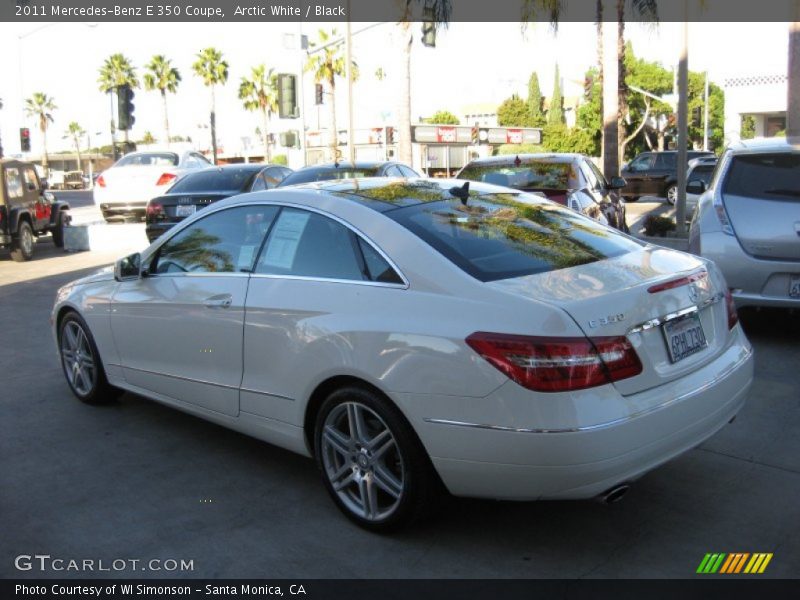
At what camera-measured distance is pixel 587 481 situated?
330cm

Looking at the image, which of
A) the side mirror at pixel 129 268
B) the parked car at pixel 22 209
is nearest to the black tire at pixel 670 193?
the parked car at pixel 22 209

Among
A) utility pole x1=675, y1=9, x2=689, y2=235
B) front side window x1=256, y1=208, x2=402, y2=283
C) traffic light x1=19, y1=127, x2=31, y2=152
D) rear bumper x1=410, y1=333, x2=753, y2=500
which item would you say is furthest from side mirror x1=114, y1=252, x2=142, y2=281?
traffic light x1=19, y1=127, x2=31, y2=152

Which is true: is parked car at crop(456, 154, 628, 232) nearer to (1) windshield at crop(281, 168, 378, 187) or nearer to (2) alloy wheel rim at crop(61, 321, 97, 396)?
(1) windshield at crop(281, 168, 378, 187)

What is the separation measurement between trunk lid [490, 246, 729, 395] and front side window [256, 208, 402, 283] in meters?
0.69

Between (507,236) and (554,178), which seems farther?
(554,178)

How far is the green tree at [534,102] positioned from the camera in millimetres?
89812

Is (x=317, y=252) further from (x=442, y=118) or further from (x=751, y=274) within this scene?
(x=442, y=118)

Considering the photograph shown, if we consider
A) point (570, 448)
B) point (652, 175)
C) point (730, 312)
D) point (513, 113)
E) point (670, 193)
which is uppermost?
point (513, 113)

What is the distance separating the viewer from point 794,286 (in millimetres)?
6785

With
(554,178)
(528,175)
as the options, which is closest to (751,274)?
(554,178)

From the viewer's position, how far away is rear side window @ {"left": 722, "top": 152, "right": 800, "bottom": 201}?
7.12 meters

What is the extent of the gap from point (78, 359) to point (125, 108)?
14.0 m

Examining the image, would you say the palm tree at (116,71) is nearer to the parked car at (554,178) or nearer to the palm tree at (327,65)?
the palm tree at (327,65)
